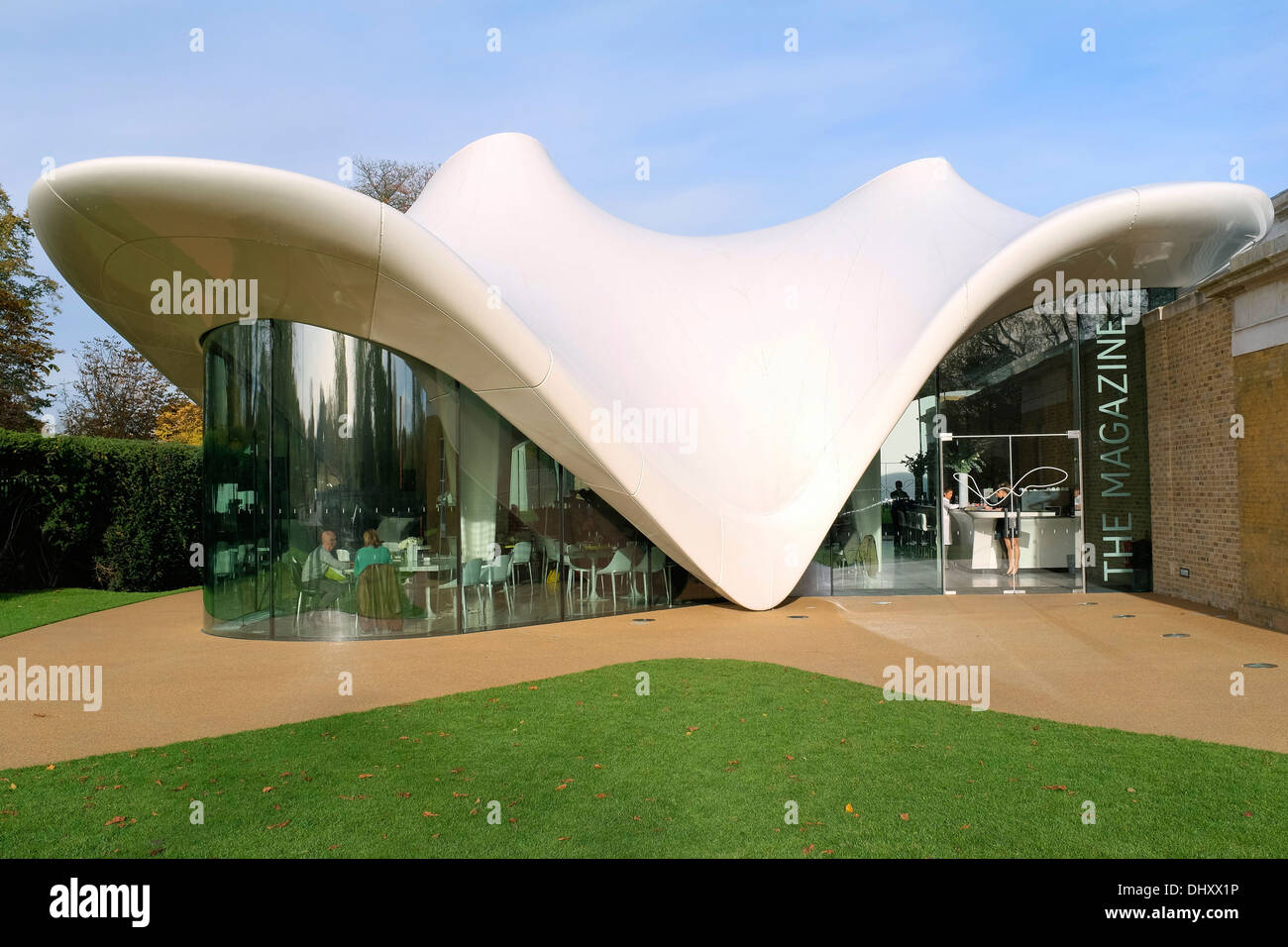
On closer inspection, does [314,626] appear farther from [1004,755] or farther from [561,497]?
[1004,755]

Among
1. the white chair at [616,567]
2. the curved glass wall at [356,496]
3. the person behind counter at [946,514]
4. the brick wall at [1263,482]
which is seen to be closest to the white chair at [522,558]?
the curved glass wall at [356,496]

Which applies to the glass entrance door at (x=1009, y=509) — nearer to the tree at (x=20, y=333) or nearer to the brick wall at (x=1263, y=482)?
the brick wall at (x=1263, y=482)

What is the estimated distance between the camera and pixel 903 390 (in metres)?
11.3

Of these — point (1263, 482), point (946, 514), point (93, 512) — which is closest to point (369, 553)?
point (946, 514)

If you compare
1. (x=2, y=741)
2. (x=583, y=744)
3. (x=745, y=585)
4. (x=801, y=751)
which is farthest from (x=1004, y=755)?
(x=2, y=741)

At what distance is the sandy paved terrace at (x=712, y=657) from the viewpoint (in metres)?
6.41

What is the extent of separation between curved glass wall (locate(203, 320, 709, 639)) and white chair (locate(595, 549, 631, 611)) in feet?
3.38

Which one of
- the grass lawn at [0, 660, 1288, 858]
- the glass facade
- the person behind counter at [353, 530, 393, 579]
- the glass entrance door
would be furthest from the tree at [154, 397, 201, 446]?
the grass lawn at [0, 660, 1288, 858]

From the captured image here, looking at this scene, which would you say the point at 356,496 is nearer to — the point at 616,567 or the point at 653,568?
the point at 616,567

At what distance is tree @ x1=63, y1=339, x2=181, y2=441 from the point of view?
28750 millimetres

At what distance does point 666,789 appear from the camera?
4855mm

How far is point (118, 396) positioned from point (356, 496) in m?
24.4
